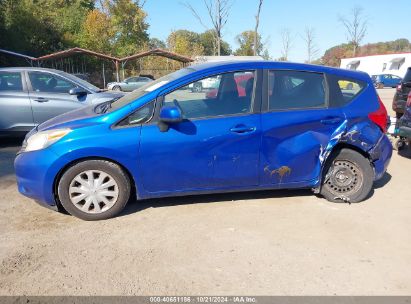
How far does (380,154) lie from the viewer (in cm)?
465

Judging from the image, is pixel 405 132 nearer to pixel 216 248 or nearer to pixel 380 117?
pixel 380 117

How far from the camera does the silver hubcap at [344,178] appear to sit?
4543 millimetres

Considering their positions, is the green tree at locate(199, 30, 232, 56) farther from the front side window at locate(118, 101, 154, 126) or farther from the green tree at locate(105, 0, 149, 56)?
the front side window at locate(118, 101, 154, 126)

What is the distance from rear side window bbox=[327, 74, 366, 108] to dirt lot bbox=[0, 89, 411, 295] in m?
1.23

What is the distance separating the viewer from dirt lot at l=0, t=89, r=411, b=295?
296cm

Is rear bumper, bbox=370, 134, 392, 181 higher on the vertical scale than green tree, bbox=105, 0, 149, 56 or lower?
lower

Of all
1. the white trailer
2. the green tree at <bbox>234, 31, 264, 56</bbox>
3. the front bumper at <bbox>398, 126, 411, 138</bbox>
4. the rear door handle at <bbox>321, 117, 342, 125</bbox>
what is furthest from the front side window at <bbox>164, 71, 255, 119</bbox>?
the green tree at <bbox>234, 31, 264, 56</bbox>

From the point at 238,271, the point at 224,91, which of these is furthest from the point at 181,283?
the point at 224,91

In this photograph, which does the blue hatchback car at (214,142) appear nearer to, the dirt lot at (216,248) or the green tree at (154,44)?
the dirt lot at (216,248)

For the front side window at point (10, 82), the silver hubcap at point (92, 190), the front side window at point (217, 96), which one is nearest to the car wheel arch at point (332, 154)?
the front side window at point (217, 96)

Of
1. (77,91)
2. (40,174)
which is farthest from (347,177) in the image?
(77,91)

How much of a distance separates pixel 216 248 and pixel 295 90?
2.05 m

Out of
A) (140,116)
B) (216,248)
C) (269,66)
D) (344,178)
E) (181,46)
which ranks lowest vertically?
(216,248)

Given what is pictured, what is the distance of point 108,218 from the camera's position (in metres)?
4.13
